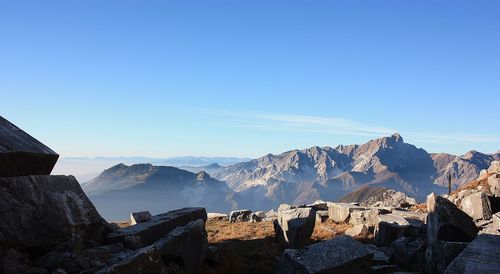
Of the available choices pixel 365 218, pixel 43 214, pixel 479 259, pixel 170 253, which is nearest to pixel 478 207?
pixel 365 218

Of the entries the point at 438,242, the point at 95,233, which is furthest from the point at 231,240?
the point at 438,242

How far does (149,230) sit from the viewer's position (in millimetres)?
16859

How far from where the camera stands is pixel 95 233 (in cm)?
1522

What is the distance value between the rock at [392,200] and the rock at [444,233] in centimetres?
2447

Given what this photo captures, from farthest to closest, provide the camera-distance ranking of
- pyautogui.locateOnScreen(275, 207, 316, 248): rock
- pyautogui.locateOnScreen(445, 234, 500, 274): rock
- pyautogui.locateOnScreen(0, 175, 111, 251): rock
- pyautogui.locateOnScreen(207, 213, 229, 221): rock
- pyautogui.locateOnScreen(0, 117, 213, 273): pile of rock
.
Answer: pyautogui.locateOnScreen(207, 213, 229, 221): rock < pyautogui.locateOnScreen(275, 207, 316, 248): rock < pyautogui.locateOnScreen(0, 175, 111, 251): rock < pyautogui.locateOnScreen(0, 117, 213, 273): pile of rock < pyautogui.locateOnScreen(445, 234, 500, 274): rock

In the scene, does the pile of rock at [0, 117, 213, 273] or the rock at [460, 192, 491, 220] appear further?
the rock at [460, 192, 491, 220]

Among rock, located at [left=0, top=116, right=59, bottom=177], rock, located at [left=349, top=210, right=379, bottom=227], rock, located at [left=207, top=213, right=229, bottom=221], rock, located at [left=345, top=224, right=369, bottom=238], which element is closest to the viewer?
rock, located at [left=0, top=116, right=59, bottom=177]

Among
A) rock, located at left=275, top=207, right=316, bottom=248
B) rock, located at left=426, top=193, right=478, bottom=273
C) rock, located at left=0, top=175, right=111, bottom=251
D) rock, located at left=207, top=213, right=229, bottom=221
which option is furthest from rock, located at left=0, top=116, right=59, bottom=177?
rock, located at left=207, top=213, right=229, bottom=221

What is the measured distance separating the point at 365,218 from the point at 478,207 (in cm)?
738

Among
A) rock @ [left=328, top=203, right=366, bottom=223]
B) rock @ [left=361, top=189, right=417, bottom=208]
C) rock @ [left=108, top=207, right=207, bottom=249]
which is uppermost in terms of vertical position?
rock @ [left=108, top=207, right=207, bottom=249]

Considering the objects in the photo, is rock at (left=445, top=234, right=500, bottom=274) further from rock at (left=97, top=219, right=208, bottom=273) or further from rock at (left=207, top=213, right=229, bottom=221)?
rock at (left=207, top=213, right=229, bottom=221)

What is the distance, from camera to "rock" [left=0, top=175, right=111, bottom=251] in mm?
12641

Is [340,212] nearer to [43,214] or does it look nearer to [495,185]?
[495,185]

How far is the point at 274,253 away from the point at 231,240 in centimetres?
489
